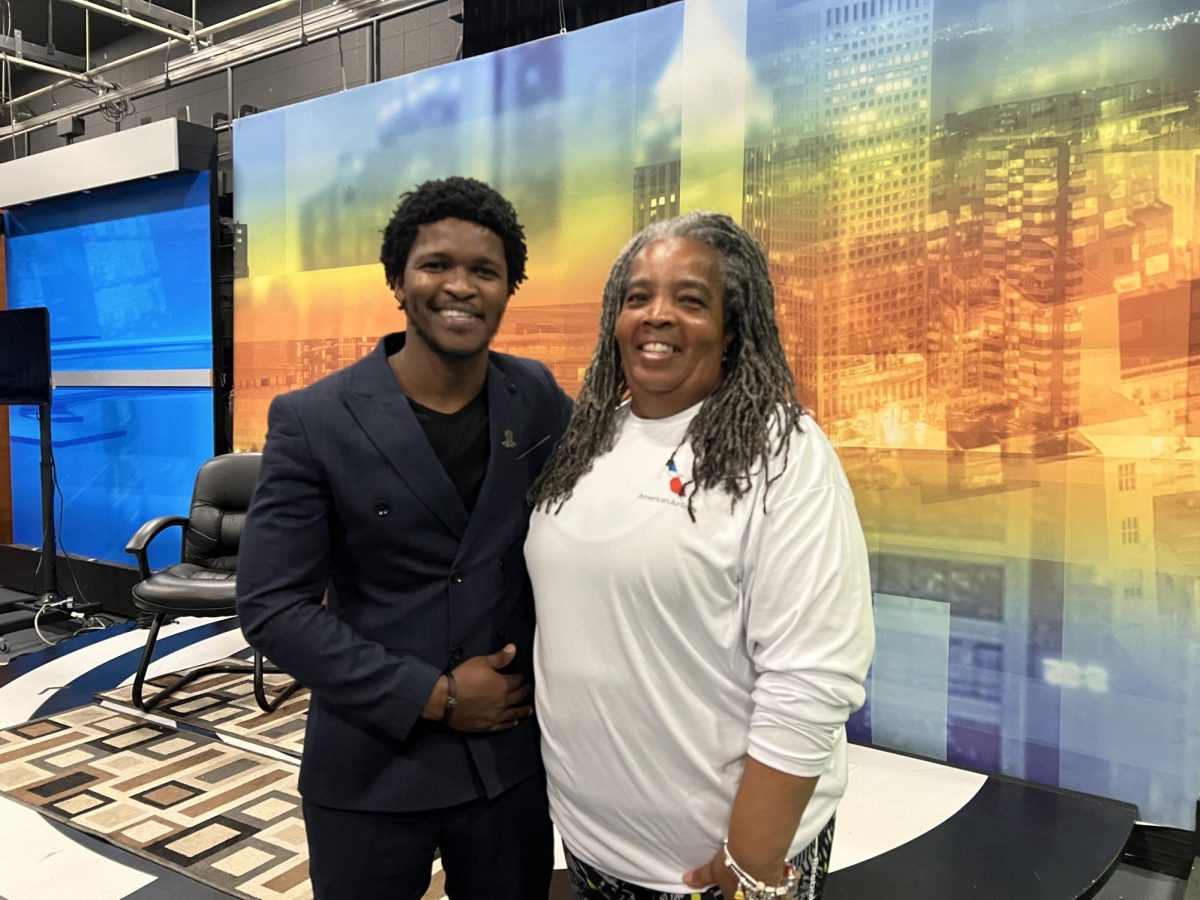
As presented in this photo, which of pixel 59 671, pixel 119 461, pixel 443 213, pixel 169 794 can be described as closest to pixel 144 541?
pixel 59 671

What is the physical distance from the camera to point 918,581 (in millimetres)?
2752

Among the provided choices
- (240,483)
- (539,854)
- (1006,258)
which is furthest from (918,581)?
(240,483)

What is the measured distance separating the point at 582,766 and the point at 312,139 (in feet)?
13.4

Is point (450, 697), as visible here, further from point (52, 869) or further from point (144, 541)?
point (144, 541)

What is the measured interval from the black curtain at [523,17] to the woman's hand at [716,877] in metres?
3.43

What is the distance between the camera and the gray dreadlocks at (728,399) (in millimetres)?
1017

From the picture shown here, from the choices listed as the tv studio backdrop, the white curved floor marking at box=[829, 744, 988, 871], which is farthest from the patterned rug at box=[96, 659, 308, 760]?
the white curved floor marking at box=[829, 744, 988, 871]

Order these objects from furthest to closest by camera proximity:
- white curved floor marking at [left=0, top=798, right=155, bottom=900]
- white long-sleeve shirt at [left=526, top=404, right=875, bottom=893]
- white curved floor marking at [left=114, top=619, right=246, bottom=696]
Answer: white curved floor marking at [left=114, top=619, right=246, bottom=696] < white curved floor marking at [left=0, top=798, right=155, bottom=900] < white long-sleeve shirt at [left=526, top=404, right=875, bottom=893]

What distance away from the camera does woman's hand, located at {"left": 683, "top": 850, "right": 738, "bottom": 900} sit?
3.22 ft

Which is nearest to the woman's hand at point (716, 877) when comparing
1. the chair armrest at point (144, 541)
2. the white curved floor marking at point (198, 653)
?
the chair armrest at point (144, 541)

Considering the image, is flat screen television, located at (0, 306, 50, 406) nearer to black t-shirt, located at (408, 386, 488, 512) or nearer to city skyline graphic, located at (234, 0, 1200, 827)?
city skyline graphic, located at (234, 0, 1200, 827)

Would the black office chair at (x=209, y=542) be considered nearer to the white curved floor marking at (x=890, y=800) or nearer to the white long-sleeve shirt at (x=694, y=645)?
the white curved floor marking at (x=890, y=800)

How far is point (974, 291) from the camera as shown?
2611mm

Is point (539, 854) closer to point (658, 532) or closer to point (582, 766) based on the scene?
point (582, 766)
